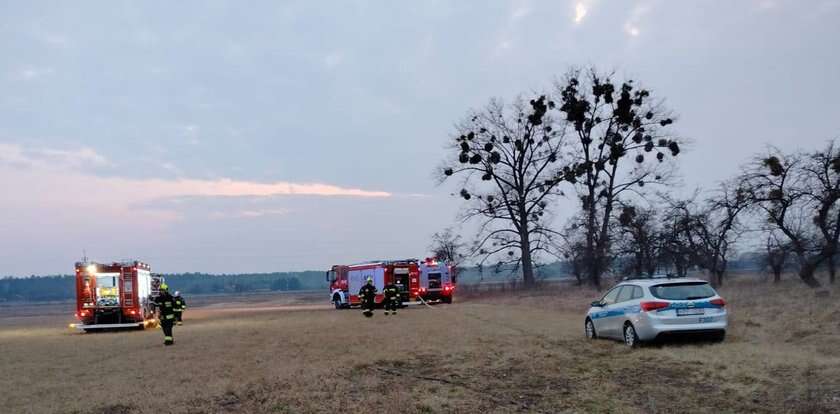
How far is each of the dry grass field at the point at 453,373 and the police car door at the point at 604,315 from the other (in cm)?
34

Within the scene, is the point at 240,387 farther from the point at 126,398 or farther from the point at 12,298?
the point at 12,298

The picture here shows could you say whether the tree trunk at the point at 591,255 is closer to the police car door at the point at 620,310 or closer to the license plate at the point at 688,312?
the police car door at the point at 620,310

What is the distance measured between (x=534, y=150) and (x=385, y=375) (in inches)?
1499

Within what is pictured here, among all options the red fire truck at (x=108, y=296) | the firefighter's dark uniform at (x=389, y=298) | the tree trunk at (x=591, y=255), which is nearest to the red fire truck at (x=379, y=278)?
the firefighter's dark uniform at (x=389, y=298)

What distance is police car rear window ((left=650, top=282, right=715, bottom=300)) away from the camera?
1391 centimetres

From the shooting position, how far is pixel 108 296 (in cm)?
2750

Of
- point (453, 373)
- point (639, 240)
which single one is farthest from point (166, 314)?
point (639, 240)

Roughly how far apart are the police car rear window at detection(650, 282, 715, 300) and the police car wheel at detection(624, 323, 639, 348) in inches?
32.9

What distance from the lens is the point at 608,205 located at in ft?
142

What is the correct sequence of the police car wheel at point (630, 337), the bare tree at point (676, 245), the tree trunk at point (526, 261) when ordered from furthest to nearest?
1. the tree trunk at point (526, 261)
2. the bare tree at point (676, 245)
3. the police car wheel at point (630, 337)

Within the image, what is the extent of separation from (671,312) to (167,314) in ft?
41.8

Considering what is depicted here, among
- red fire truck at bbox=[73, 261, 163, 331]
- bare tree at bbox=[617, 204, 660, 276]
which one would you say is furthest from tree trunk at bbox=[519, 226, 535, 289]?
red fire truck at bbox=[73, 261, 163, 331]

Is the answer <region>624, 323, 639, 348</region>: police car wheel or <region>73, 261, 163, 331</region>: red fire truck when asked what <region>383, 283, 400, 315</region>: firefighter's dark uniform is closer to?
<region>73, 261, 163, 331</region>: red fire truck

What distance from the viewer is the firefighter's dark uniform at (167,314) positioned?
19.4 meters
